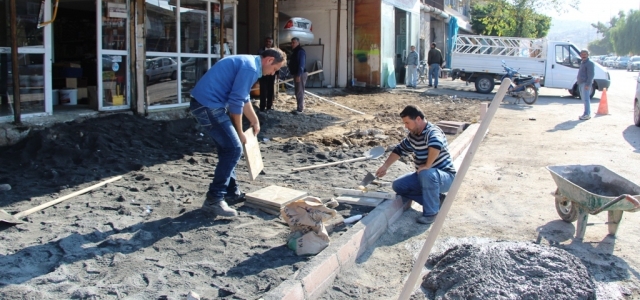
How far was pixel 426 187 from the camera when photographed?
5891 mm

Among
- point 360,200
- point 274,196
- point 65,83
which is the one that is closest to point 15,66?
point 65,83

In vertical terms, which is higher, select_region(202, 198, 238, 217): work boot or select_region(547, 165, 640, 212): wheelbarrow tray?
select_region(547, 165, 640, 212): wheelbarrow tray

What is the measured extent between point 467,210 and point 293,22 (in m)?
13.3

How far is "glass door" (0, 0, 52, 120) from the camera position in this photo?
26.0 feet

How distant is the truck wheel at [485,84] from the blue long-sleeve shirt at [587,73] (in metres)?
6.69

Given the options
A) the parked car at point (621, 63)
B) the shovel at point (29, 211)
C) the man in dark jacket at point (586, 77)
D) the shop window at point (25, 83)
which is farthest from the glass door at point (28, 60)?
the parked car at point (621, 63)

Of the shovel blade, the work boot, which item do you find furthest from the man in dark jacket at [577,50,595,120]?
the shovel blade

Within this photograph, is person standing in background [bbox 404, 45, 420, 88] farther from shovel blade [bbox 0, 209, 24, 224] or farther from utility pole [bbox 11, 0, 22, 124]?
shovel blade [bbox 0, 209, 24, 224]

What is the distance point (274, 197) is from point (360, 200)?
97cm

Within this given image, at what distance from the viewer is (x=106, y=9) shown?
9312mm

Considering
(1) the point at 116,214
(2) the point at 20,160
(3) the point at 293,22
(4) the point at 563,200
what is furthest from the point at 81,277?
(3) the point at 293,22

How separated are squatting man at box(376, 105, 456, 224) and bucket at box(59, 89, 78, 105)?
20.9 ft

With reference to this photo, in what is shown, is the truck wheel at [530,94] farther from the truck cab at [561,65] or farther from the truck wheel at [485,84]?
the truck wheel at [485,84]

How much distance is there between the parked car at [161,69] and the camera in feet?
33.8
